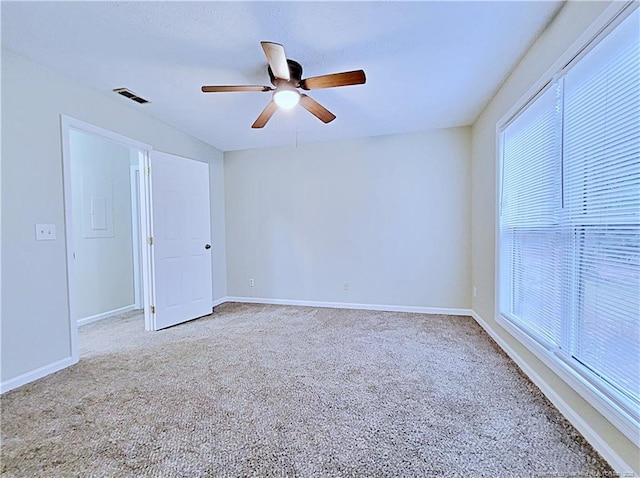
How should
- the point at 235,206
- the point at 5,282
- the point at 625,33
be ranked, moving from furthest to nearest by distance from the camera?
the point at 235,206 → the point at 5,282 → the point at 625,33

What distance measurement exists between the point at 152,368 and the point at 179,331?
973 millimetres

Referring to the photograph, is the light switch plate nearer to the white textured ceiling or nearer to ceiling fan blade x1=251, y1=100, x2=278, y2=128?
the white textured ceiling

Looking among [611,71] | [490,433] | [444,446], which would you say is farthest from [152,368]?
[611,71]

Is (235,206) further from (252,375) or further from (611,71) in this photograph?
(611,71)

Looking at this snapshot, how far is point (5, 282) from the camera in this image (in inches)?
86.2

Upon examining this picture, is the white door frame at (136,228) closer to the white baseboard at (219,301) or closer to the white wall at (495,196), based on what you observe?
the white baseboard at (219,301)

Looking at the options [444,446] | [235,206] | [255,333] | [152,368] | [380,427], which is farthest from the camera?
[235,206]

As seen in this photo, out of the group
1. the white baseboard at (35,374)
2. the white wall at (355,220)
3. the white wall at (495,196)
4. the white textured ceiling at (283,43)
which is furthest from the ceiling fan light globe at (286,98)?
the white baseboard at (35,374)

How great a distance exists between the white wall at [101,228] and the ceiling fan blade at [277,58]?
100.0 inches

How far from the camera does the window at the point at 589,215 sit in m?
1.32

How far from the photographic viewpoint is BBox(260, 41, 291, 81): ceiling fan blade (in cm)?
181

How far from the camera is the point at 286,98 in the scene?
2402mm

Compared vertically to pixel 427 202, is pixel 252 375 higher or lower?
lower

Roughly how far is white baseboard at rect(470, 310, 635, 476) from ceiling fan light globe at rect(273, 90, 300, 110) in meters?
2.62
